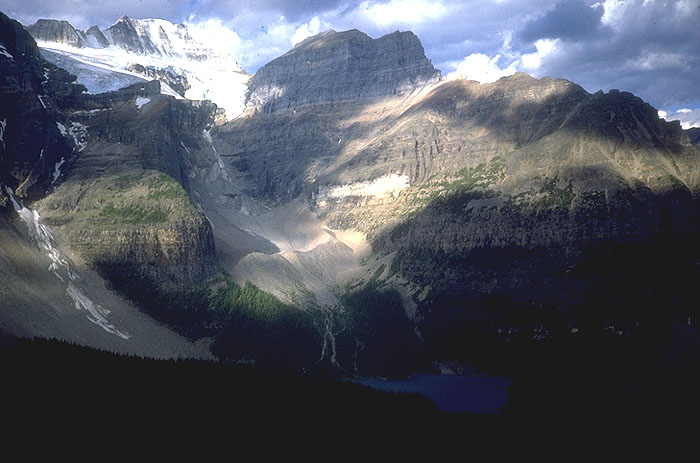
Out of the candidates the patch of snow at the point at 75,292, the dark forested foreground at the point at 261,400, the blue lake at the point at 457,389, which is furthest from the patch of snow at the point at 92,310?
the blue lake at the point at 457,389

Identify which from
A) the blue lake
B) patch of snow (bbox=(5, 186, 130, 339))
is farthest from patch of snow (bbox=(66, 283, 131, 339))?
the blue lake

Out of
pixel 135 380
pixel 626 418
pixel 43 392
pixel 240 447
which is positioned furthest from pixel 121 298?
pixel 626 418

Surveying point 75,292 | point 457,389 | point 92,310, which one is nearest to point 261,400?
point 457,389

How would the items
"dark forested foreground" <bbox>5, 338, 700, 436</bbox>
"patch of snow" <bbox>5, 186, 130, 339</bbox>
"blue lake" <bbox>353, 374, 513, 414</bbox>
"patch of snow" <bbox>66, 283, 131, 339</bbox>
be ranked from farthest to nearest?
1. "patch of snow" <bbox>5, 186, 130, 339</bbox>
2. "patch of snow" <bbox>66, 283, 131, 339</bbox>
3. "blue lake" <bbox>353, 374, 513, 414</bbox>
4. "dark forested foreground" <bbox>5, 338, 700, 436</bbox>

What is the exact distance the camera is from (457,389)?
574 ft

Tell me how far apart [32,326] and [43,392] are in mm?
43256

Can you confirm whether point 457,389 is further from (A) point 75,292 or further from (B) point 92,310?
(A) point 75,292

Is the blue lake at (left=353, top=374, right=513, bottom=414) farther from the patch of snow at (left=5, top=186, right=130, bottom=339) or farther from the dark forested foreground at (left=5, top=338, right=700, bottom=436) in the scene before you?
the patch of snow at (left=5, top=186, right=130, bottom=339)

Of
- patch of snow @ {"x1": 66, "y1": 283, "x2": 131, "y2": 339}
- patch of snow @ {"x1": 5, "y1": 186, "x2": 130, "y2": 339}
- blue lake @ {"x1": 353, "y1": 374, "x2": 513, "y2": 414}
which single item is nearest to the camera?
blue lake @ {"x1": 353, "y1": 374, "x2": 513, "y2": 414}

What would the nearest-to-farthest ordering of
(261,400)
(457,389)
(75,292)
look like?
1. (261,400)
2. (457,389)
3. (75,292)

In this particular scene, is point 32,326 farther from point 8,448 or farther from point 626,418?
point 626,418

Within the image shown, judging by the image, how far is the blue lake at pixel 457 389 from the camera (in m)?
155

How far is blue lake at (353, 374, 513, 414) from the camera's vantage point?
155250mm

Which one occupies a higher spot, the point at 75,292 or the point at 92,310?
the point at 75,292
